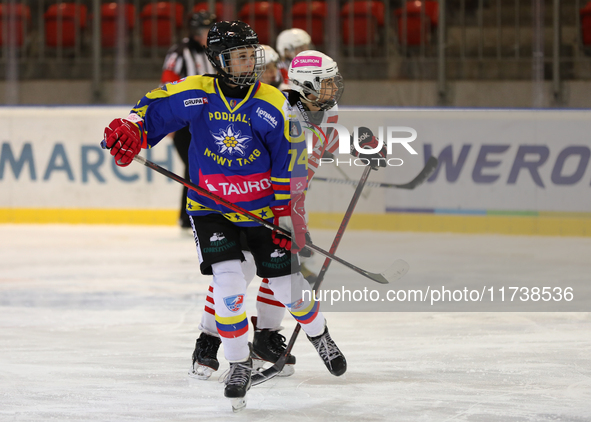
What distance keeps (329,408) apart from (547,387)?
2.06 feet

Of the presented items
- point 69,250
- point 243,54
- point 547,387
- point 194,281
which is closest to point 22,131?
point 69,250

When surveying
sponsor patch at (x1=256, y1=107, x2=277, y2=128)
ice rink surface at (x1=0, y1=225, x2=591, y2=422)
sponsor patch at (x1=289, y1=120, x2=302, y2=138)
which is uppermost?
sponsor patch at (x1=256, y1=107, x2=277, y2=128)

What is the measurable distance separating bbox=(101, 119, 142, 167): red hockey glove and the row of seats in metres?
4.07

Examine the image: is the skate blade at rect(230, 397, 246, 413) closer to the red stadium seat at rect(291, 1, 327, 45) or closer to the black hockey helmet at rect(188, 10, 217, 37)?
the black hockey helmet at rect(188, 10, 217, 37)

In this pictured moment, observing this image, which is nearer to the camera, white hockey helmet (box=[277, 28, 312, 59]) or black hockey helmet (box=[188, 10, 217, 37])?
white hockey helmet (box=[277, 28, 312, 59])

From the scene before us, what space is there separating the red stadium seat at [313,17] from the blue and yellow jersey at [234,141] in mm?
4010

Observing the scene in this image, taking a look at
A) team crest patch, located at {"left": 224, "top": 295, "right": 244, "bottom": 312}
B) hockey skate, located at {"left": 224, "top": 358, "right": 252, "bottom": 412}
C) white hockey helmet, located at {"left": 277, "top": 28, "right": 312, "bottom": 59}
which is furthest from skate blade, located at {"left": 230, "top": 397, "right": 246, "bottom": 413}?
white hockey helmet, located at {"left": 277, "top": 28, "right": 312, "bottom": 59}

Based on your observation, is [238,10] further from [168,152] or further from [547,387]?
[547,387]

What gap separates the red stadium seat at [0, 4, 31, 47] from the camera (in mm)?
6539

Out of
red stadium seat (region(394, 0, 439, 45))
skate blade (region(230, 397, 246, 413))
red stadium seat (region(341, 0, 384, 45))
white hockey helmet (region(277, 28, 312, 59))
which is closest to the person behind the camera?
skate blade (region(230, 397, 246, 413))

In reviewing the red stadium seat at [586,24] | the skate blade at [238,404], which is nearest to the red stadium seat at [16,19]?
the red stadium seat at [586,24]

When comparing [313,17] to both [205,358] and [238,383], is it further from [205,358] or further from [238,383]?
[238,383]

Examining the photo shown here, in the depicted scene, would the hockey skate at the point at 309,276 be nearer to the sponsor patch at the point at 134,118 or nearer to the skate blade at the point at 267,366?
the skate blade at the point at 267,366

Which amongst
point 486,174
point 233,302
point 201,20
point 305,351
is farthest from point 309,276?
point 201,20
